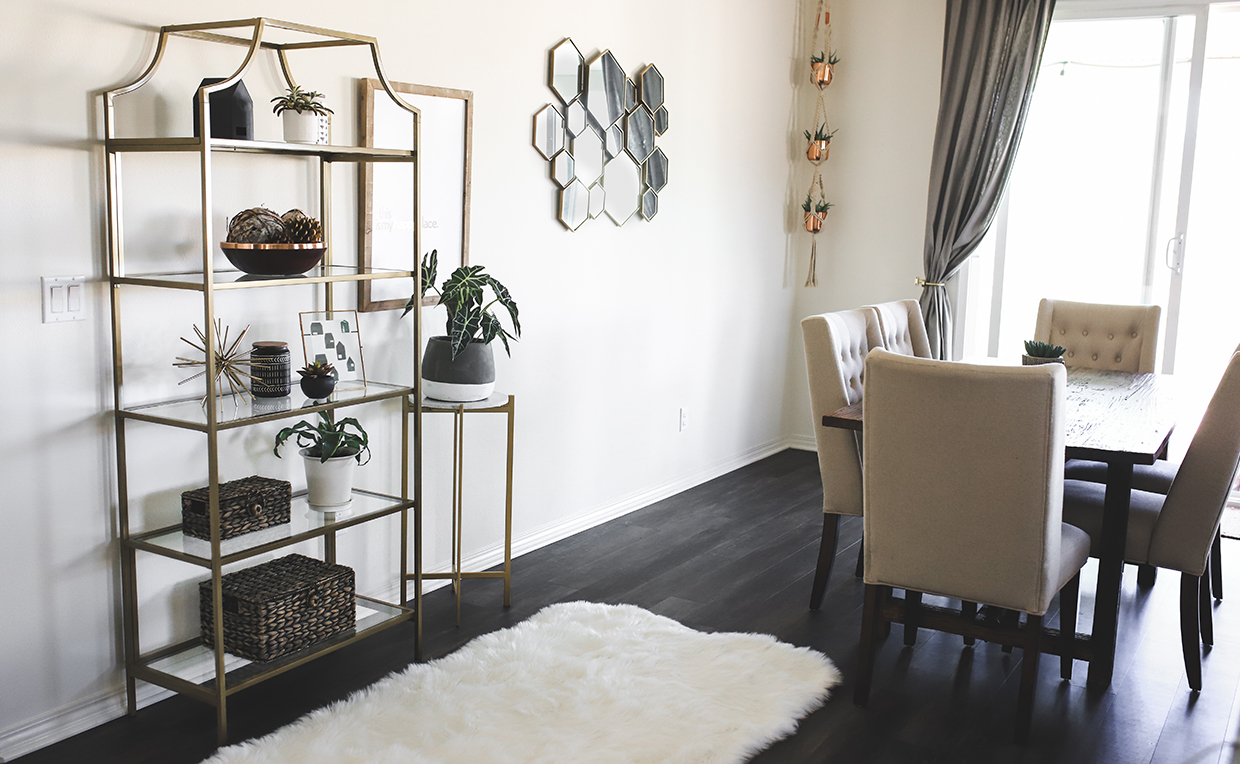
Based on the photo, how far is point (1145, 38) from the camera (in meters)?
4.92

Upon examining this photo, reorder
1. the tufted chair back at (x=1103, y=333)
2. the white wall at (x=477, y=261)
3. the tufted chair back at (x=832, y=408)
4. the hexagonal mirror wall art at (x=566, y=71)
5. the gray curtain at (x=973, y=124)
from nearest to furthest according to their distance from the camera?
the white wall at (x=477, y=261) < the tufted chair back at (x=832, y=408) < the hexagonal mirror wall art at (x=566, y=71) < the tufted chair back at (x=1103, y=333) < the gray curtain at (x=973, y=124)

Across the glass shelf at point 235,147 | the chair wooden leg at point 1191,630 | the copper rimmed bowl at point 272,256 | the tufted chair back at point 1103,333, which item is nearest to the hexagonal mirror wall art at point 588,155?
the glass shelf at point 235,147

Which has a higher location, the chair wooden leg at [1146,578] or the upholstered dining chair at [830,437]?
the upholstered dining chair at [830,437]

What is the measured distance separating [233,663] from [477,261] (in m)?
1.54

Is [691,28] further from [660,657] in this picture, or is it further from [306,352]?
[660,657]

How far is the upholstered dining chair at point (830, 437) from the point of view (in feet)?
10.7

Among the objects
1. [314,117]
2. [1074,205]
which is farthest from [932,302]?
[314,117]

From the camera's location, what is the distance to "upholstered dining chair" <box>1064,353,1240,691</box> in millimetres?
2729

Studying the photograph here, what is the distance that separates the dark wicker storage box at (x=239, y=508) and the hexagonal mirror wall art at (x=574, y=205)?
166 cm

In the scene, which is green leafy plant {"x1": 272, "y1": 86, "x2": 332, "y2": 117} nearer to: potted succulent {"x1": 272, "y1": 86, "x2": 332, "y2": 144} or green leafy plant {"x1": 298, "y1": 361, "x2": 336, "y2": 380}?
potted succulent {"x1": 272, "y1": 86, "x2": 332, "y2": 144}

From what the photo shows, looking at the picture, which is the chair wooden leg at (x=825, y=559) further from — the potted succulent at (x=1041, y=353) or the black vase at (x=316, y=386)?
the black vase at (x=316, y=386)

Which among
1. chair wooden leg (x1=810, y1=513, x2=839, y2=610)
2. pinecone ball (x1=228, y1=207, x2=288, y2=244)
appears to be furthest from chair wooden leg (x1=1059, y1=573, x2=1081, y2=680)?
pinecone ball (x1=228, y1=207, x2=288, y2=244)

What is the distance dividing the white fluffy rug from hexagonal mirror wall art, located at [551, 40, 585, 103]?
1914mm

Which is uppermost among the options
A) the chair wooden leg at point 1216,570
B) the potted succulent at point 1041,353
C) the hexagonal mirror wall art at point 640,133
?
the hexagonal mirror wall art at point 640,133
